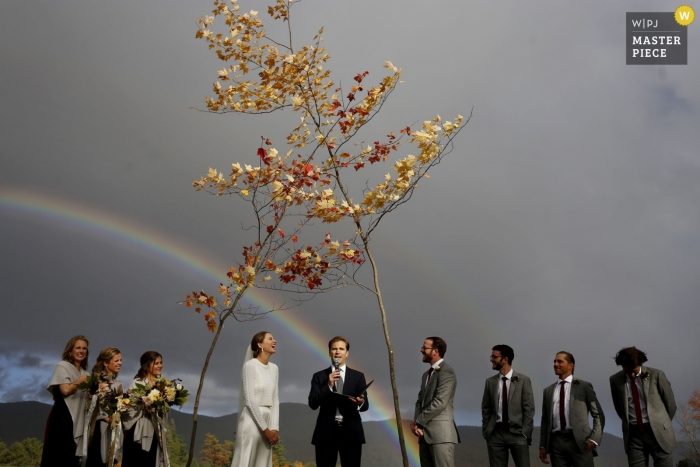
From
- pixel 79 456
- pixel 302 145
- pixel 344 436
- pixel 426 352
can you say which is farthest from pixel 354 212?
pixel 79 456

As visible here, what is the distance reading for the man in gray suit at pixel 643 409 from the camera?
7.51m

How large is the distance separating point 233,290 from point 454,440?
17.1 ft

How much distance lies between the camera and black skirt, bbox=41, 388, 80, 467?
7637 millimetres

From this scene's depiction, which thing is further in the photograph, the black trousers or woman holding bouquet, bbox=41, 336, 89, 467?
woman holding bouquet, bbox=41, 336, 89, 467

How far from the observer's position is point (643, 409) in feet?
25.2

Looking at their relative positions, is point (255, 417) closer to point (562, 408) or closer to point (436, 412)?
point (436, 412)

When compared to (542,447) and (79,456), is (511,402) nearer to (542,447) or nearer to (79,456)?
(542,447)

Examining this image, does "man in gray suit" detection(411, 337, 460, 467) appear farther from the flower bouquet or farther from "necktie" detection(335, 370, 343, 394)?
the flower bouquet

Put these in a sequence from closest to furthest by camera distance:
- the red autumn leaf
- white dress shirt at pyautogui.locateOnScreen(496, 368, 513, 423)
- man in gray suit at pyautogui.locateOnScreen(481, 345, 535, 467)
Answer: man in gray suit at pyautogui.locateOnScreen(481, 345, 535, 467) → white dress shirt at pyautogui.locateOnScreen(496, 368, 513, 423) → the red autumn leaf

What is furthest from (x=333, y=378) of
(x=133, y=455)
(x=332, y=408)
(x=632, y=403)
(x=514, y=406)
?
(x=632, y=403)

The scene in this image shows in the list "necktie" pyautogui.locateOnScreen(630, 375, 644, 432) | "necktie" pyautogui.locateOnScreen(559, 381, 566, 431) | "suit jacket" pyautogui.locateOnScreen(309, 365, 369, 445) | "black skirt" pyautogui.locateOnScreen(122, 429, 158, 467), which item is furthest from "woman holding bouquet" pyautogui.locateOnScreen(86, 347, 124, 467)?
"necktie" pyautogui.locateOnScreen(630, 375, 644, 432)

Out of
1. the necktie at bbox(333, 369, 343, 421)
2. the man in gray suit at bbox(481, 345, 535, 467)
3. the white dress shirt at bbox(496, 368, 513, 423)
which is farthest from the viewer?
the white dress shirt at bbox(496, 368, 513, 423)

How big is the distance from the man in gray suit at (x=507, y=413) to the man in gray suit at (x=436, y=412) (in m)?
0.63

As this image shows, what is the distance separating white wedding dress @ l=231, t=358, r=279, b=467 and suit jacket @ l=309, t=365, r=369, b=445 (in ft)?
1.70
